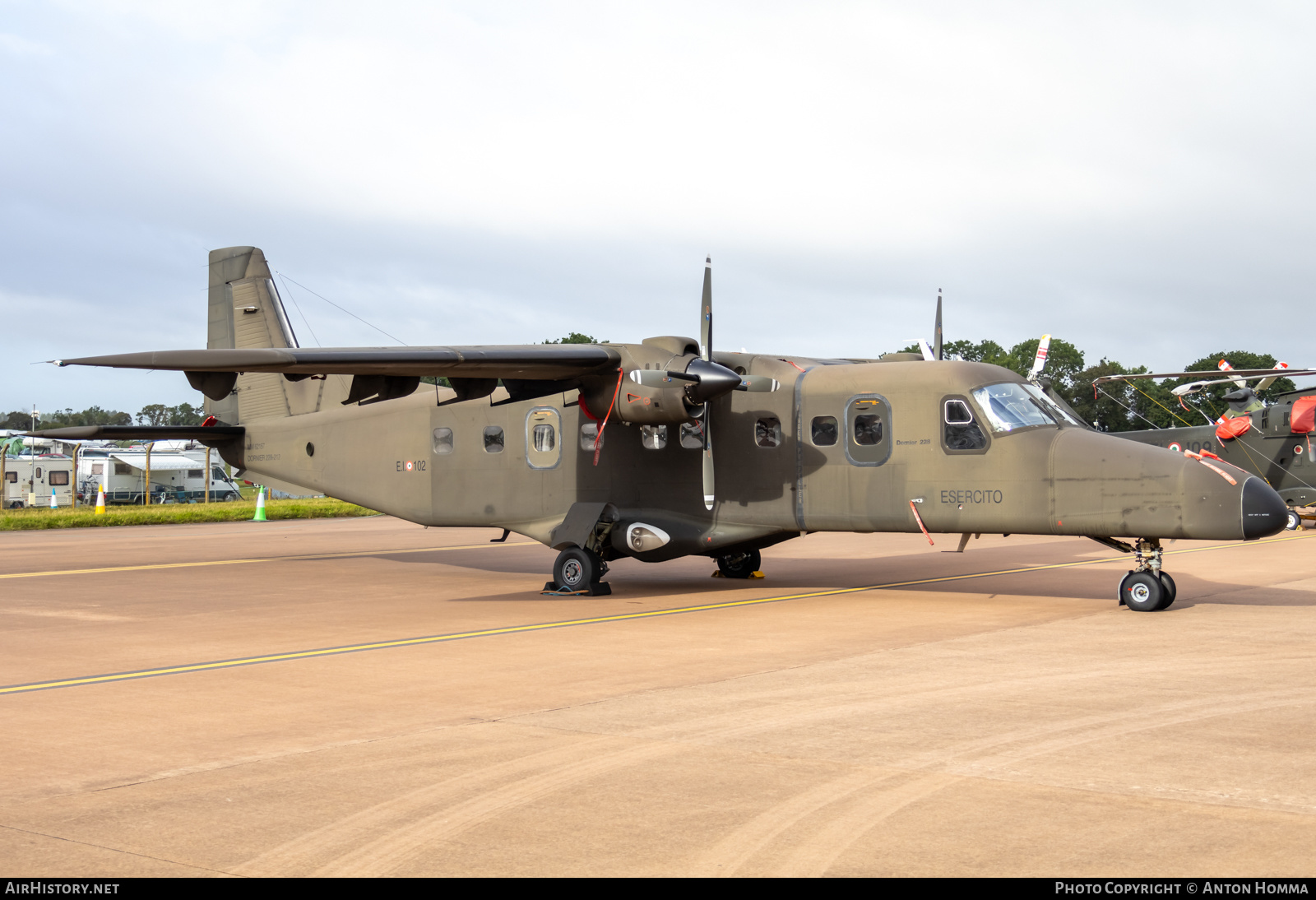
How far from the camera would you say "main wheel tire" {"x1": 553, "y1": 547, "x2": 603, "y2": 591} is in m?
16.7

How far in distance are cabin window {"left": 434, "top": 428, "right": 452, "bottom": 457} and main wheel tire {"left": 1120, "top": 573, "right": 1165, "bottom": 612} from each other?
36.3 ft

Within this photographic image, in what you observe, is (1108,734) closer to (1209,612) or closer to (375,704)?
(375,704)

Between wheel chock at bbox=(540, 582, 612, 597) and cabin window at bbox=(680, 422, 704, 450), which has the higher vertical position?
cabin window at bbox=(680, 422, 704, 450)

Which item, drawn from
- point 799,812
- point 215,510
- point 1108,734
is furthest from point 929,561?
point 215,510

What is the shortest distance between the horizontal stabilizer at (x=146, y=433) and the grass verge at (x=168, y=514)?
8.93 metres

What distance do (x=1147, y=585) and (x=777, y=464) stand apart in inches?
207

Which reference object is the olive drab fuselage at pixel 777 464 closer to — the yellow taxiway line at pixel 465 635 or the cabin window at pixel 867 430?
the cabin window at pixel 867 430

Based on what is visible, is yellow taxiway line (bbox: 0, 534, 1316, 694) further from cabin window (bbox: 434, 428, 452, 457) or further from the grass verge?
the grass verge

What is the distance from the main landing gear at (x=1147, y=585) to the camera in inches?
555

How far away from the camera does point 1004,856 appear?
5.01 m

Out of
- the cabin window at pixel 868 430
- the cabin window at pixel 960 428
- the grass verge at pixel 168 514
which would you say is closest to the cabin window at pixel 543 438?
the cabin window at pixel 868 430

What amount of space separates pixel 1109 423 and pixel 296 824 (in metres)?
87.5

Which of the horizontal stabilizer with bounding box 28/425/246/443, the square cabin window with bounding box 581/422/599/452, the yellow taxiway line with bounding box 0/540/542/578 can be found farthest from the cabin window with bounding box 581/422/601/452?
the yellow taxiway line with bounding box 0/540/542/578

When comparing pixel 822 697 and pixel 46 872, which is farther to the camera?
pixel 822 697
